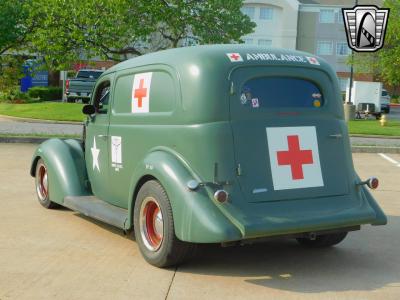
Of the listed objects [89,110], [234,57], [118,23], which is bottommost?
[89,110]

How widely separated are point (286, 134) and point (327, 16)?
5674cm

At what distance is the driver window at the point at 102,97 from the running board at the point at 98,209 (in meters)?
1.04

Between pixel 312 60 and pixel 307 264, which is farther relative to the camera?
pixel 312 60

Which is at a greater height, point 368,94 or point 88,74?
point 88,74

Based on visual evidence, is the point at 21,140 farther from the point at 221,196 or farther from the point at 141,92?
the point at 221,196

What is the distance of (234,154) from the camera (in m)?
5.37

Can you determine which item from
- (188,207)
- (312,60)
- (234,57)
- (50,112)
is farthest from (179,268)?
(50,112)

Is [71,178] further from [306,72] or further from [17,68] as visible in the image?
[17,68]

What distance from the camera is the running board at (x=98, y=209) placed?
20.3ft

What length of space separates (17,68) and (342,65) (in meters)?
47.9

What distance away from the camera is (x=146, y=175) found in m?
5.76

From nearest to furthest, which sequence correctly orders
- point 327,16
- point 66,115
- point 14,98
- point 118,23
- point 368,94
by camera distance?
point 118,23
point 66,115
point 14,98
point 368,94
point 327,16

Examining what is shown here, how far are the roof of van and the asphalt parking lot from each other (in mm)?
1836

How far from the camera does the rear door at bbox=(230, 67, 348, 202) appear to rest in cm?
543
